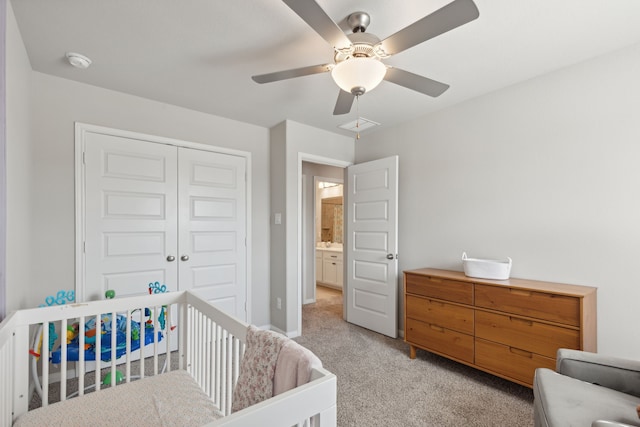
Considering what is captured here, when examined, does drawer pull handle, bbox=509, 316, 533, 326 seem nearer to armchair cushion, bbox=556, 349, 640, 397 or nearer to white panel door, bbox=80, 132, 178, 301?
armchair cushion, bbox=556, 349, 640, 397

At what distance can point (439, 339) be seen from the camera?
2.52 metres

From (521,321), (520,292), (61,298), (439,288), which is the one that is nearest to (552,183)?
(520,292)

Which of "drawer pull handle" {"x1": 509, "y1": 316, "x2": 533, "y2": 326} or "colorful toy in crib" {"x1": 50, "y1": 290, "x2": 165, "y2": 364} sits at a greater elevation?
"drawer pull handle" {"x1": 509, "y1": 316, "x2": 533, "y2": 326}

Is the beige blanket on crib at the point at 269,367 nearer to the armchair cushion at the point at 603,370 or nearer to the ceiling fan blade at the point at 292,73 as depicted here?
the ceiling fan blade at the point at 292,73

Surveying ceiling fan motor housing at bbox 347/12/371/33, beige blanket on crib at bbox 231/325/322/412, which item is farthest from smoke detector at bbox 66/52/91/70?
beige blanket on crib at bbox 231/325/322/412

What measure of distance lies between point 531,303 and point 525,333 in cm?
21

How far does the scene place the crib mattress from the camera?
1197mm

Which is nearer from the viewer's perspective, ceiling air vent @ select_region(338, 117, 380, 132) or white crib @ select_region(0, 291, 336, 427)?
white crib @ select_region(0, 291, 336, 427)

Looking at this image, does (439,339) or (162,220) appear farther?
(162,220)

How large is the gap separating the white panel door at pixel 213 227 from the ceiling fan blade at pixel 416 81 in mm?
2066

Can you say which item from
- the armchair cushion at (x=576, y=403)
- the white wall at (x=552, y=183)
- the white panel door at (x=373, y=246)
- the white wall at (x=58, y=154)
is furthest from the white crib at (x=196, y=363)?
the white wall at (x=552, y=183)

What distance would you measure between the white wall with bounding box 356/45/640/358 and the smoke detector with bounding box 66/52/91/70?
9.48ft

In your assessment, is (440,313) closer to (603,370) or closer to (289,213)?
(603,370)

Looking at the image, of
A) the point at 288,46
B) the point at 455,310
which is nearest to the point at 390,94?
the point at 288,46
